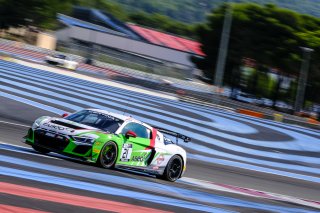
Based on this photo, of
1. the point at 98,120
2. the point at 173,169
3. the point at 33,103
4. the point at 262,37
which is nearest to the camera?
the point at 98,120

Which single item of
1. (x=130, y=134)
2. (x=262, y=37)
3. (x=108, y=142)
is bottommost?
(x=108, y=142)

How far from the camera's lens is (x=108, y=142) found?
12508 millimetres

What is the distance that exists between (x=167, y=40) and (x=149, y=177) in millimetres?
76154

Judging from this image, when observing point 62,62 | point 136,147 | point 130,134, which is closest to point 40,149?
point 130,134

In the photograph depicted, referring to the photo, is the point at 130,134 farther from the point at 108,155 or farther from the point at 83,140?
the point at 83,140

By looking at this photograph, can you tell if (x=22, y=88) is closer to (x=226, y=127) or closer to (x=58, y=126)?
(x=226, y=127)

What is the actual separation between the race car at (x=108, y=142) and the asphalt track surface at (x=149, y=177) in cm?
24

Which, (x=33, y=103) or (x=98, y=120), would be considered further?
(x=33, y=103)

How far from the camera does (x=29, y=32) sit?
249 feet

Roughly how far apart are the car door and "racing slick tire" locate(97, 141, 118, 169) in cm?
17

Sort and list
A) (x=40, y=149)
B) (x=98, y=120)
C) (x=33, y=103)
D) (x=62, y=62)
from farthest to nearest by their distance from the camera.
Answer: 1. (x=62, y=62)
2. (x=33, y=103)
3. (x=98, y=120)
4. (x=40, y=149)

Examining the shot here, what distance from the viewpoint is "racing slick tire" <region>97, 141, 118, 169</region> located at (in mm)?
12453

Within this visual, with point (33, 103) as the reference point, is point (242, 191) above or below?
below

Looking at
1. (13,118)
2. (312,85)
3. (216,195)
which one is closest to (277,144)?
(13,118)
